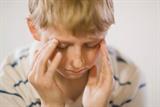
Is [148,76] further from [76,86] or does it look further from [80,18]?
[80,18]

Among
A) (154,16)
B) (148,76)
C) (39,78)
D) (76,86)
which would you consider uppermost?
(39,78)

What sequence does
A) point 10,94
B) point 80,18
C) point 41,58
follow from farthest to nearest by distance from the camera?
point 10,94
point 41,58
point 80,18

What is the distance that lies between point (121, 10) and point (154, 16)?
173 millimetres

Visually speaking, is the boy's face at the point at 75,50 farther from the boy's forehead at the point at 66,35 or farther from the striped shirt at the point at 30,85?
the striped shirt at the point at 30,85

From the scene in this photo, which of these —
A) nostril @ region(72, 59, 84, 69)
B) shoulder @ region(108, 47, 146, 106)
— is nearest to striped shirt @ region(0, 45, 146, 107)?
shoulder @ region(108, 47, 146, 106)

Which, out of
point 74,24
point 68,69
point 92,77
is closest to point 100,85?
point 92,77

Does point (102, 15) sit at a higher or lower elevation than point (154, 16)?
higher

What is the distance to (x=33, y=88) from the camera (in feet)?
3.60

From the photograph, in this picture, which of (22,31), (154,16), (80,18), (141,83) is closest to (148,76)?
(154,16)

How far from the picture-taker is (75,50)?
0.92 meters

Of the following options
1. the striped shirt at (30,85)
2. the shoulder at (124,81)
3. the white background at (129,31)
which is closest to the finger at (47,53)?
the striped shirt at (30,85)

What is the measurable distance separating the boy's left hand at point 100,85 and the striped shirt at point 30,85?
44mm

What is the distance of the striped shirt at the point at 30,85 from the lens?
42.9 inches

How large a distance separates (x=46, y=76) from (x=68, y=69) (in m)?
0.09
